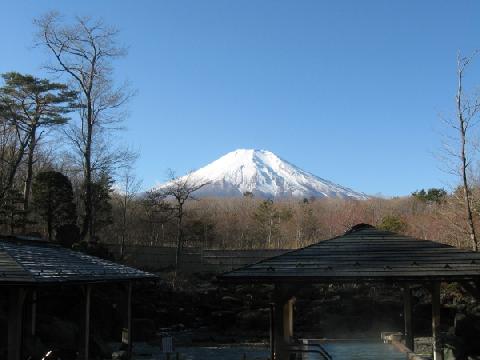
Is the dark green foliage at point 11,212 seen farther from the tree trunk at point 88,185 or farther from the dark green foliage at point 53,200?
the tree trunk at point 88,185

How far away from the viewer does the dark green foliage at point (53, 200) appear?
2458 centimetres

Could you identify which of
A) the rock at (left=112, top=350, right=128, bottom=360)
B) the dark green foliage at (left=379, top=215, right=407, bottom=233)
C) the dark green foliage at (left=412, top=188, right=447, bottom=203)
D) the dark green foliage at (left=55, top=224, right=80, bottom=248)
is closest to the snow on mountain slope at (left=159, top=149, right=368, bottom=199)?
the dark green foliage at (left=412, top=188, right=447, bottom=203)

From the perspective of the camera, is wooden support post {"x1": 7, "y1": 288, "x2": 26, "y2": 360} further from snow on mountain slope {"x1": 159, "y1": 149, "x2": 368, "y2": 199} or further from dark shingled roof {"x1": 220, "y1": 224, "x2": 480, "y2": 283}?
snow on mountain slope {"x1": 159, "y1": 149, "x2": 368, "y2": 199}

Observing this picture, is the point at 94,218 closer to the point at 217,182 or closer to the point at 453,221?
the point at 453,221

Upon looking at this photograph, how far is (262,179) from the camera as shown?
479 ft

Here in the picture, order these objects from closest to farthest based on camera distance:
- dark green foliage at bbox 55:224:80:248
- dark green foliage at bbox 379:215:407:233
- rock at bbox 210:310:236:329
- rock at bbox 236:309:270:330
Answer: dark green foliage at bbox 55:224:80:248, rock at bbox 236:309:270:330, rock at bbox 210:310:236:329, dark green foliage at bbox 379:215:407:233

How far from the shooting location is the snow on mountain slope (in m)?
126

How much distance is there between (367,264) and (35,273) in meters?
5.36

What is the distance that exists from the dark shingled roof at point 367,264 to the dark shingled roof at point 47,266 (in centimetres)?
297

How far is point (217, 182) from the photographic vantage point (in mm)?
133375

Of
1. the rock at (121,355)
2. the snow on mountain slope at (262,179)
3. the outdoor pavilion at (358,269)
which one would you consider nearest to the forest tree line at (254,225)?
the rock at (121,355)

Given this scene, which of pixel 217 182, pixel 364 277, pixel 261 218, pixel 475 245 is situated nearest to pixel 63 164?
pixel 261 218

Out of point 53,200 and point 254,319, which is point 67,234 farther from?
point 254,319

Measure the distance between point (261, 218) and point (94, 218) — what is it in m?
12.1
